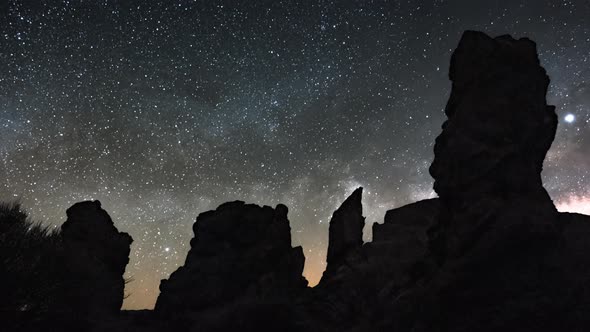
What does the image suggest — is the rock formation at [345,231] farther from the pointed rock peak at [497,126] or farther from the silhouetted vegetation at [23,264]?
the silhouetted vegetation at [23,264]

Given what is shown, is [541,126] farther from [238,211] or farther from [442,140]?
[238,211]

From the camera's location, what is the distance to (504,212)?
18.1 metres

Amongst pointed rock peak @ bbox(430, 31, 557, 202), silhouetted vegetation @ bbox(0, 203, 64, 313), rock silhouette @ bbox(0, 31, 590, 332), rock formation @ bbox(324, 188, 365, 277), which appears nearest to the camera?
silhouetted vegetation @ bbox(0, 203, 64, 313)

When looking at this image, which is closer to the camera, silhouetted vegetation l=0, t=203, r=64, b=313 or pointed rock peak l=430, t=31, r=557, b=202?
silhouetted vegetation l=0, t=203, r=64, b=313

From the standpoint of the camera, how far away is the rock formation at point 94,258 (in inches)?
1032

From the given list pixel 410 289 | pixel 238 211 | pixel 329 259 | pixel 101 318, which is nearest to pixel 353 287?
pixel 329 259

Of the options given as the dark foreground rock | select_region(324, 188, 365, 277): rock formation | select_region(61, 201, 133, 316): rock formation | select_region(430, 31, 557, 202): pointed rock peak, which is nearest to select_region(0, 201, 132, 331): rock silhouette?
select_region(61, 201, 133, 316): rock formation

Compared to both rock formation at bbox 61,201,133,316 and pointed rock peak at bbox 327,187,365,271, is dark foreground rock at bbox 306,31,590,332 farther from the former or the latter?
rock formation at bbox 61,201,133,316

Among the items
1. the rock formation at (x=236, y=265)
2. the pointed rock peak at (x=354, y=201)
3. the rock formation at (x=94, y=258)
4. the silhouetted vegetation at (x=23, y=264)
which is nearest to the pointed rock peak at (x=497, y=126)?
the pointed rock peak at (x=354, y=201)

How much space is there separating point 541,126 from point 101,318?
2861 cm

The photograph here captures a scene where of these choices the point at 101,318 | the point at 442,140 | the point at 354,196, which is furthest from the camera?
the point at 354,196

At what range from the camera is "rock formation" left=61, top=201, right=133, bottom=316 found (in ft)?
86.0

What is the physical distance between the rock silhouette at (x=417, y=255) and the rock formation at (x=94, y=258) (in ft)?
0.26

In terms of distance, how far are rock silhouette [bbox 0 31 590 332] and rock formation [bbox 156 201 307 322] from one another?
89 mm
